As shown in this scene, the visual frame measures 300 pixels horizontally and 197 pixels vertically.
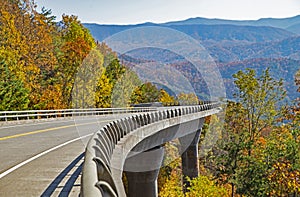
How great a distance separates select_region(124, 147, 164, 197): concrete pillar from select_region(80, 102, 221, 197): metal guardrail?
5.97 feet

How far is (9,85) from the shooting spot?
35875 millimetres

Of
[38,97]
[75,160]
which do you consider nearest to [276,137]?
[38,97]

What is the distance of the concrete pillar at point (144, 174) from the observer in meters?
20.2

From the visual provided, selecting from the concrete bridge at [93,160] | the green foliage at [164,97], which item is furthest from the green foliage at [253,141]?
the green foliage at [164,97]

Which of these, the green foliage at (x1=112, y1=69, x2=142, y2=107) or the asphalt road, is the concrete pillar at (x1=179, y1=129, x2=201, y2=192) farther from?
the green foliage at (x1=112, y1=69, x2=142, y2=107)

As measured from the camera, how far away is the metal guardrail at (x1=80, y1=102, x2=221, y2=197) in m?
3.53

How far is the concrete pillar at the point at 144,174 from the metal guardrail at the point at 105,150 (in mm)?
1821

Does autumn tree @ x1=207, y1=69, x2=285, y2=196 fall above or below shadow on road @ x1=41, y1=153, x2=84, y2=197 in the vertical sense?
below

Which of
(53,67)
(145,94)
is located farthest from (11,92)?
(145,94)

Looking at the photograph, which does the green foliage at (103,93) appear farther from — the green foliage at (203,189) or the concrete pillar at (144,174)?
the concrete pillar at (144,174)

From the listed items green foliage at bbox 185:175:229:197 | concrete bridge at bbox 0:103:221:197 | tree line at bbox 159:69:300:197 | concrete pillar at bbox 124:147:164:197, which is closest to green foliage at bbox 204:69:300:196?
tree line at bbox 159:69:300:197

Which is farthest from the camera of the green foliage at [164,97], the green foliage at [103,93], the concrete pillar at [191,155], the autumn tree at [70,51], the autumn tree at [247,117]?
the green foliage at [164,97]

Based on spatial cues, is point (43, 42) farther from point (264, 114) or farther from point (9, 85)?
point (264, 114)

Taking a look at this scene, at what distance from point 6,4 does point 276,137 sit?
32.5 meters
